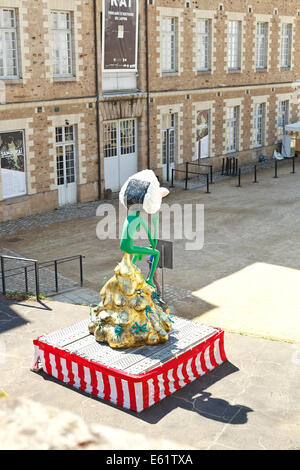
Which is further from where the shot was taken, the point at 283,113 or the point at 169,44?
the point at 283,113

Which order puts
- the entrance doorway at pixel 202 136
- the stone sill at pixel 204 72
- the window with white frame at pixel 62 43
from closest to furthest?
1. the window with white frame at pixel 62 43
2. the stone sill at pixel 204 72
3. the entrance doorway at pixel 202 136

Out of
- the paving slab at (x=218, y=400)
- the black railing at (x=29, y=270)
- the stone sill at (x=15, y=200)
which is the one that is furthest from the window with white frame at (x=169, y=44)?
the paving slab at (x=218, y=400)

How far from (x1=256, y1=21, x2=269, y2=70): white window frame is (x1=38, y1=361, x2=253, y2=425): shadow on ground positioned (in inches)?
899

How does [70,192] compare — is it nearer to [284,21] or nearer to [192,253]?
[192,253]

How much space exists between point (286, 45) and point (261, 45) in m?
2.51

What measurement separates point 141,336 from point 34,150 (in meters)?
11.4

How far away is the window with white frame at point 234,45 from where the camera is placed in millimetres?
25484

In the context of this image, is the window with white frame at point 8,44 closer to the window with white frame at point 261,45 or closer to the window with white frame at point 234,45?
the window with white frame at point 234,45

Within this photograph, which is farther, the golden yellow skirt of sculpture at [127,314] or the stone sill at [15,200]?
the stone sill at [15,200]

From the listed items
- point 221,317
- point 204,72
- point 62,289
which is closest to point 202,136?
point 204,72

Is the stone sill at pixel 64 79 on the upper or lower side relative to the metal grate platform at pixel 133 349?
upper

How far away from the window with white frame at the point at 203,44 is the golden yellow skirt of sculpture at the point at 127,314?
18203mm

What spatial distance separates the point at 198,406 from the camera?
711 cm

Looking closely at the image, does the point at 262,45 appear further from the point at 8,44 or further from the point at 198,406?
the point at 198,406
